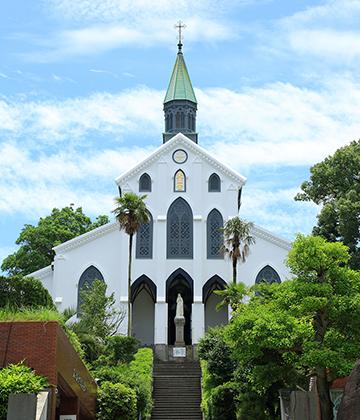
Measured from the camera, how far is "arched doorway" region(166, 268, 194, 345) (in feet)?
146

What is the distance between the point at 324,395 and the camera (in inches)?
782

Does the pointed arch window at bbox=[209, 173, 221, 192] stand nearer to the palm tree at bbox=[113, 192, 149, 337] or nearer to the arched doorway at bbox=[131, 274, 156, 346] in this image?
the arched doorway at bbox=[131, 274, 156, 346]

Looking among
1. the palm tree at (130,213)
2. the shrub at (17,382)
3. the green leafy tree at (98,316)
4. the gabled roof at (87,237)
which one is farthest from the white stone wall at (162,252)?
the shrub at (17,382)

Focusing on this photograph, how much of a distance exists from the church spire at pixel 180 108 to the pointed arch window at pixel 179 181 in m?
5.69

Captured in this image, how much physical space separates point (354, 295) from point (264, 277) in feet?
81.0

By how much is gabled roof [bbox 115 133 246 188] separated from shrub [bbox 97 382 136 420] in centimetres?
2339

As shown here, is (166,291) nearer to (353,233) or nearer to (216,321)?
(216,321)

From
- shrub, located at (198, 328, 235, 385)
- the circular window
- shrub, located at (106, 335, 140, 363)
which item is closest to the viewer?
shrub, located at (198, 328, 235, 385)

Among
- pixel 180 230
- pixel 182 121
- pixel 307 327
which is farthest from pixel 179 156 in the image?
pixel 307 327

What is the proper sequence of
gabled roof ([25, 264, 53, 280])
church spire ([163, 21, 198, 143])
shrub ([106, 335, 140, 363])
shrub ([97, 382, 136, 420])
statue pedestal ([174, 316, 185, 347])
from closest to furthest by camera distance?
shrub ([97, 382, 136, 420])
shrub ([106, 335, 140, 363])
statue pedestal ([174, 316, 185, 347])
gabled roof ([25, 264, 53, 280])
church spire ([163, 21, 198, 143])

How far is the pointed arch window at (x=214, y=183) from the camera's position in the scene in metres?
46.3

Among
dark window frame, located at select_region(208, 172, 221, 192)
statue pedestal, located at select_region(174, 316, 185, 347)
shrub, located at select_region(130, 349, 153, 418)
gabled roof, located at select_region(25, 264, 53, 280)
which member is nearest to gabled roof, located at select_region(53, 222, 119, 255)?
gabled roof, located at select_region(25, 264, 53, 280)

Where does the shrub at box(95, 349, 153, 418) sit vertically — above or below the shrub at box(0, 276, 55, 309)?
below

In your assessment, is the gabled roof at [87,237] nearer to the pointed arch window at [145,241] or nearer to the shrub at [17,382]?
the pointed arch window at [145,241]
